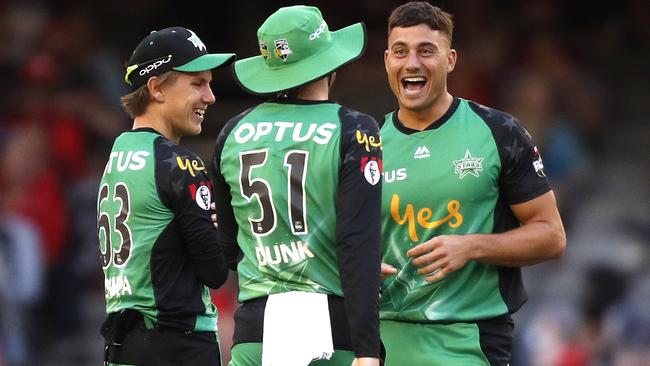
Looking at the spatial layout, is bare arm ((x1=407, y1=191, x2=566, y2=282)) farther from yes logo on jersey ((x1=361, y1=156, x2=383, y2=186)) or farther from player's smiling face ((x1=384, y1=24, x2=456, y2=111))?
yes logo on jersey ((x1=361, y1=156, x2=383, y2=186))

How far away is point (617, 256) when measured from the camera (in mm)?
11195

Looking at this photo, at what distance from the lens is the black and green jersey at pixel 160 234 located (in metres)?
5.13

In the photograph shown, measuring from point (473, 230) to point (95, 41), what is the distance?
8036 mm

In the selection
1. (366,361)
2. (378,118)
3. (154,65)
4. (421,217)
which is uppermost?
(154,65)

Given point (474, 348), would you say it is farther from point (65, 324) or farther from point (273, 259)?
point (65, 324)

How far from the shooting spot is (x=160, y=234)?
16.8ft

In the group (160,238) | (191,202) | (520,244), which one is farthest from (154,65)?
(520,244)

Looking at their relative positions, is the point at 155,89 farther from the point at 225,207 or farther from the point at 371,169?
the point at 371,169

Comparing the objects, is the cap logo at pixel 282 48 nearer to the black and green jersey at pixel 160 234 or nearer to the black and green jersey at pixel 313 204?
the black and green jersey at pixel 313 204

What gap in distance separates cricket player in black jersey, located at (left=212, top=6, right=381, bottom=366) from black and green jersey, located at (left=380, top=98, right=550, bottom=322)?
2.74 feet

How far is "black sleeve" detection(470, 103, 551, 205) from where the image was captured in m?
5.54

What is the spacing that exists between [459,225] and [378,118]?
6.55 meters

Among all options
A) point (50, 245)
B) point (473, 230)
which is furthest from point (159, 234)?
point (50, 245)

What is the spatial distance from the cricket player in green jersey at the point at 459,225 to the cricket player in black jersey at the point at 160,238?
2.67ft
